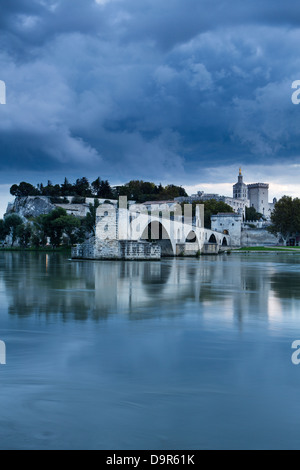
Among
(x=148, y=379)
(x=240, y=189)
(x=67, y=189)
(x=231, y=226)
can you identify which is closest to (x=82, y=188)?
(x=67, y=189)

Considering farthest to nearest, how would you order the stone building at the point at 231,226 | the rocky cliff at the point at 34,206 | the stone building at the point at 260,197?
1. the stone building at the point at 260,197
2. the rocky cliff at the point at 34,206
3. the stone building at the point at 231,226

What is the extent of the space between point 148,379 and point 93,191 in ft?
293

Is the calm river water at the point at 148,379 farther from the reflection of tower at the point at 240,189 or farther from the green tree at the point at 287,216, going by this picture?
the reflection of tower at the point at 240,189

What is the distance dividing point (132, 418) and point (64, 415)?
0.50m

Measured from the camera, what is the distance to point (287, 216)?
6344 cm

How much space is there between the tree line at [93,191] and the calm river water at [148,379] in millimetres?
78058

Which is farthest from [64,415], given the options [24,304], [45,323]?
[24,304]

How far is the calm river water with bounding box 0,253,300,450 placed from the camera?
301cm

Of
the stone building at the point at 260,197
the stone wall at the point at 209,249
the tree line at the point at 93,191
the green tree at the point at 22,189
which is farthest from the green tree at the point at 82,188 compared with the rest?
the stone building at the point at 260,197

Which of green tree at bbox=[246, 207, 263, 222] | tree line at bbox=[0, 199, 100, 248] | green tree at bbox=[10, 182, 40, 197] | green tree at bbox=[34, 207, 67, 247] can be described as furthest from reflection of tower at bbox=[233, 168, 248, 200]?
green tree at bbox=[34, 207, 67, 247]

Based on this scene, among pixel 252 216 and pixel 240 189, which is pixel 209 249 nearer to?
pixel 252 216

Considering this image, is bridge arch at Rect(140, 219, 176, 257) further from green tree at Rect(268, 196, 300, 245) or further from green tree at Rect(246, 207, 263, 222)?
green tree at Rect(246, 207, 263, 222)

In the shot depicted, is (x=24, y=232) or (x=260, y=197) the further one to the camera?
(x=260, y=197)

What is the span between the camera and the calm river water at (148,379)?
3.01m
